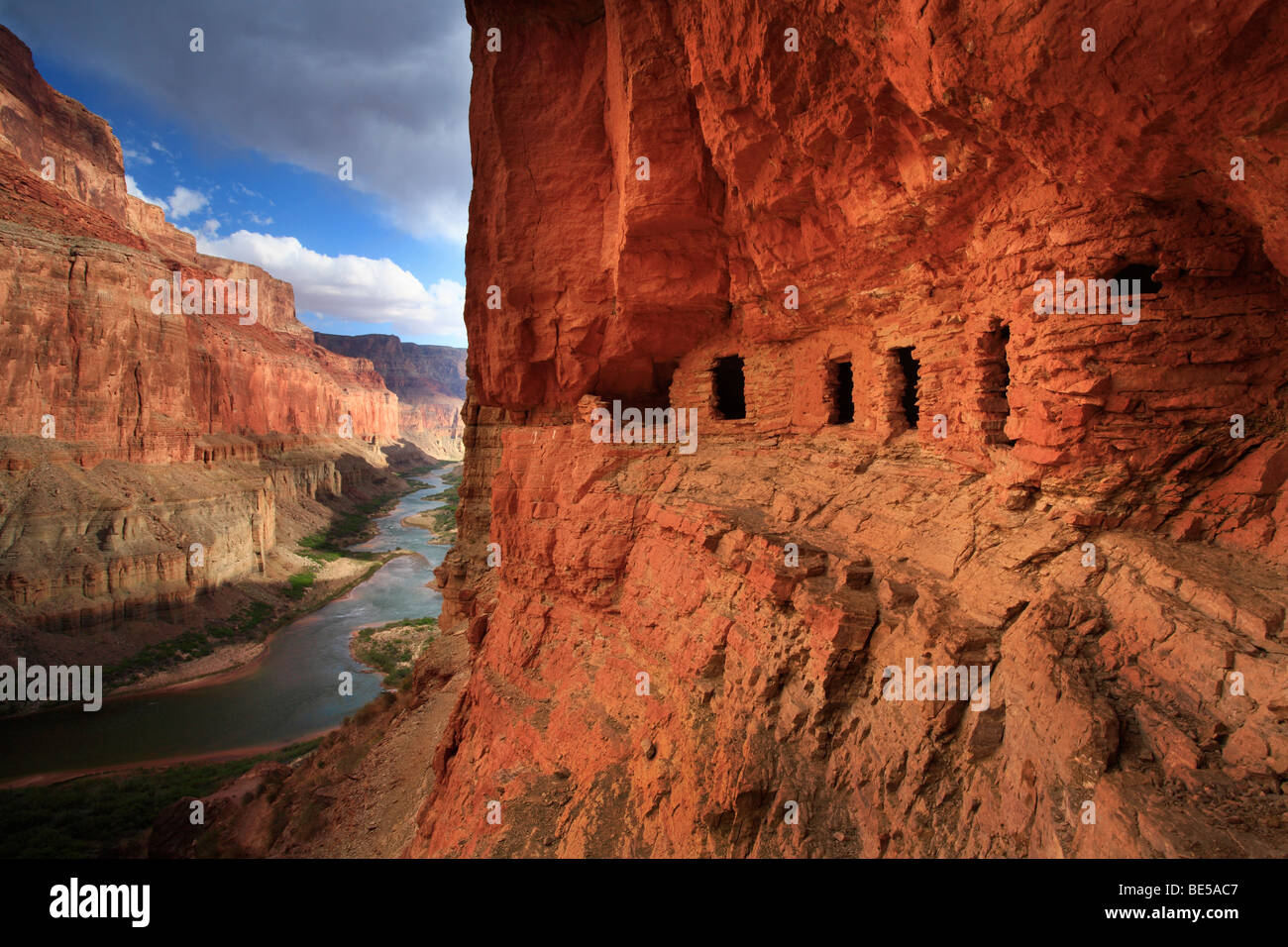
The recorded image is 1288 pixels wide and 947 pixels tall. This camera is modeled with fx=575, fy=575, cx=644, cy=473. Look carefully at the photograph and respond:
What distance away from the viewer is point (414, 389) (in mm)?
156000

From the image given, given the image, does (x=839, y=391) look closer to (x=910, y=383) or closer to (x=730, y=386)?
(x=910, y=383)

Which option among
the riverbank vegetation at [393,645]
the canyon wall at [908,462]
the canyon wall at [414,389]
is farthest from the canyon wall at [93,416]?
the canyon wall at [414,389]

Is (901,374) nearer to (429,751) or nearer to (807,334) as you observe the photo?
(807,334)

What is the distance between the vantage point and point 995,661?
451cm

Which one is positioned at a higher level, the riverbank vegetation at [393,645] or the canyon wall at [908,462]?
the canyon wall at [908,462]

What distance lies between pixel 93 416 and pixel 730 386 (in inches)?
1415

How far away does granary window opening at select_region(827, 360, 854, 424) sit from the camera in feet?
28.5

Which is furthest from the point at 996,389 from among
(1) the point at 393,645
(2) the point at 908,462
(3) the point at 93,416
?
(3) the point at 93,416

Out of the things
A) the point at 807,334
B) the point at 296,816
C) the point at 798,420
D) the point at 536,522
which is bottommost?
the point at 296,816

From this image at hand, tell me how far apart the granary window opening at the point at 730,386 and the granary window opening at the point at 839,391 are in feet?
8.80

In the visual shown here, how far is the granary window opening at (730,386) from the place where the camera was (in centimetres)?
1174

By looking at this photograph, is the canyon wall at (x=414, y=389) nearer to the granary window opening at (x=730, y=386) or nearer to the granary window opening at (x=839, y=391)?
the granary window opening at (x=730, y=386)

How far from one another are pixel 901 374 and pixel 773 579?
10.9 ft

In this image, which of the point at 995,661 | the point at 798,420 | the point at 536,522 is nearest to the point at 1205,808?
the point at 995,661
